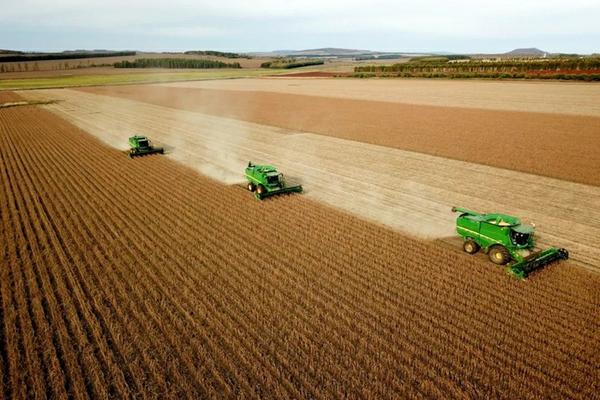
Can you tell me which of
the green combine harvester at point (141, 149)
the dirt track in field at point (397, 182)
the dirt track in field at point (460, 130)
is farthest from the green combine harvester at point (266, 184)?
the dirt track in field at point (460, 130)

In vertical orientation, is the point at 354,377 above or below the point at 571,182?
below

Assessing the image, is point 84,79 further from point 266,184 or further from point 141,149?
point 266,184

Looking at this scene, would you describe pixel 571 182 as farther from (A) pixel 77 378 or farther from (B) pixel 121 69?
(B) pixel 121 69

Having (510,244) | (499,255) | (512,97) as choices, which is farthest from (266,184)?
(512,97)

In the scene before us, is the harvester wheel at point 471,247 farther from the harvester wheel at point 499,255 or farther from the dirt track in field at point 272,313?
the harvester wheel at point 499,255

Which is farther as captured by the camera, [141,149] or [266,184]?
[141,149]

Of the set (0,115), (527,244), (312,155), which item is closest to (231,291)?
(527,244)
